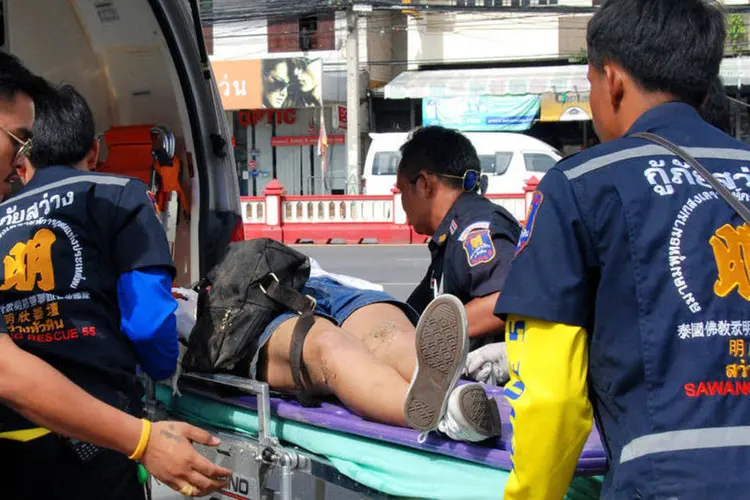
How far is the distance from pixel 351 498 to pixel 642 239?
1418 mm

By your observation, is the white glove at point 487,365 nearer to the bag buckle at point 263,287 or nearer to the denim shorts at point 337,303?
the denim shorts at point 337,303

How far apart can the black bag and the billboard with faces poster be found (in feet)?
66.1

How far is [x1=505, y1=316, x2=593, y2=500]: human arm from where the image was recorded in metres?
1.41

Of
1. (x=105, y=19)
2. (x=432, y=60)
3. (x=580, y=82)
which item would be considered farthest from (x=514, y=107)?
(x=105, y=19)

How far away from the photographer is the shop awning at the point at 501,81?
68.8 ft

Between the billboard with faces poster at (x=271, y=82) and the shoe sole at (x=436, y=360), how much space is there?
21071mm

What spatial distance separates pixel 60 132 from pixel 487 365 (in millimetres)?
1457

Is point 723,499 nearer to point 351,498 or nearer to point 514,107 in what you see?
point 351,498

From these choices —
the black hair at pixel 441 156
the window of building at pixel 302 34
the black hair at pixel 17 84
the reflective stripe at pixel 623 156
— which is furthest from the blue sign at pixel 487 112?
the reflective stripe at pixel 623 156

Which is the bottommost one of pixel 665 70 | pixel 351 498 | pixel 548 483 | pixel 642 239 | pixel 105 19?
pixel 351 498

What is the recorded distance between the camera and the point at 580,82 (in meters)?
21.1

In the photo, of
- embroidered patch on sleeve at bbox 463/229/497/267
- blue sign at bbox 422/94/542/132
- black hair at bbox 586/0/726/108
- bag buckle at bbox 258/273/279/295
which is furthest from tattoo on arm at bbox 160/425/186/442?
blue sign at bbox 422/94/542/132

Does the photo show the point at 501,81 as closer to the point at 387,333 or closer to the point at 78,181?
the point at 387,333

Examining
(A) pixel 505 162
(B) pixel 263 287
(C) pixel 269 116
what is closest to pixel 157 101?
(B) pixel 263 287
